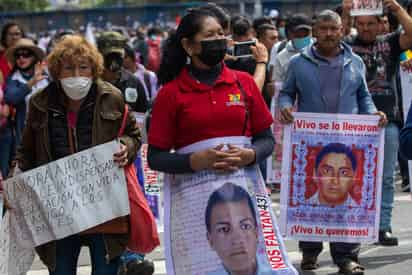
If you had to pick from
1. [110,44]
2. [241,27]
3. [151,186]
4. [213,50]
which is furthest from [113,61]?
[213,50]

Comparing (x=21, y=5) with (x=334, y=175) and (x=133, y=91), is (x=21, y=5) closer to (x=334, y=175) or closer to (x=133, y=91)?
(x=133, y=91)

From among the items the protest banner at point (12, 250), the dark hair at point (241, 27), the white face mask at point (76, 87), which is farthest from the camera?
the dark hair at point (241, 27)

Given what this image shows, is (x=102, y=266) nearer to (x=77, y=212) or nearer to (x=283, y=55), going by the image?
(x=77, y=212)

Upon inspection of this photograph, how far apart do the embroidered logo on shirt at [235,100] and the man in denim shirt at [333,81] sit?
2536 millimetres

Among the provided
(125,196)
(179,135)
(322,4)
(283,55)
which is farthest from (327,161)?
(322,4)

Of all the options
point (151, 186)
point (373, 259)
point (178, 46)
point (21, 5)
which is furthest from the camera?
point (21, 5)

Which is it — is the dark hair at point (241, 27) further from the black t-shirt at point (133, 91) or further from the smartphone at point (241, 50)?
the smartphone at point (241, 50)

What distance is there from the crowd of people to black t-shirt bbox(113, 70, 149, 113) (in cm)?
1

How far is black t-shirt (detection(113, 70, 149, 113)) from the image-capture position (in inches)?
320

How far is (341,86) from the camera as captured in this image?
25.1 feet

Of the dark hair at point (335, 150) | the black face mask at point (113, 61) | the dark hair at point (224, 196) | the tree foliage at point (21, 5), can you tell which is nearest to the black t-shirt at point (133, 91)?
the black face mask at point (113, 61)

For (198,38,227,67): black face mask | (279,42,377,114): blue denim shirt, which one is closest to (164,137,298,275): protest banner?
(198,38,227,67): black face mask

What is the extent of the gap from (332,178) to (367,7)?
4.66 ft

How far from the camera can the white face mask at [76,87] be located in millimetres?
5852
